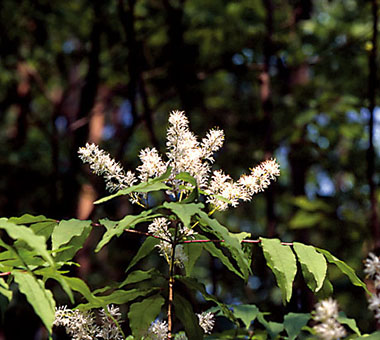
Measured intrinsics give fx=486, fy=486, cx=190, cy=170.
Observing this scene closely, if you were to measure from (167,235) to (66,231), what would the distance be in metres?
0.29

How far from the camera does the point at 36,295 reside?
104cm

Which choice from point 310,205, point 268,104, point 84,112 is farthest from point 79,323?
point 310,205

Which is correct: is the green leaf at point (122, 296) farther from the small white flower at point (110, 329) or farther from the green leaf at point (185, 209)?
the green leaf at point (185, 209)

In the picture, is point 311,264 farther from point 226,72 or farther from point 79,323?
point 226,72

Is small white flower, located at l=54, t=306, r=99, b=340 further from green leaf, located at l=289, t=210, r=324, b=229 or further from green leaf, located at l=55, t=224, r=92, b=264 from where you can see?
green leaf, located at l=289, t=210, r=324, b=229

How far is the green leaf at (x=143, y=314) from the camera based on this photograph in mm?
1215

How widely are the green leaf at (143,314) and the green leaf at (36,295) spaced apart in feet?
0.74

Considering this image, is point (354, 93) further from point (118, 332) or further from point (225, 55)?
point (118, 332)

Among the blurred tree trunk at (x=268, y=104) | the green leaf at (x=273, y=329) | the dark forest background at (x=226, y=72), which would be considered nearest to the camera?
the green leaf at (x=273, y=329)

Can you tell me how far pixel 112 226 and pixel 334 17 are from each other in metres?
4.83

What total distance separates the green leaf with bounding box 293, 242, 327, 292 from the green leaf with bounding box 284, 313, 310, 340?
283 mm

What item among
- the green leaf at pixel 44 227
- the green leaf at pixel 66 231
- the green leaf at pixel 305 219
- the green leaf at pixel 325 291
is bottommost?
the green leaf at pixel 305 219

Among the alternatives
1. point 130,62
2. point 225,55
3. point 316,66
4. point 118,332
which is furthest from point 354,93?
point 118,332

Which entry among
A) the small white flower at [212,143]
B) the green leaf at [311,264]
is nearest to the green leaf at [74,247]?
the small white flower at [212,143]
